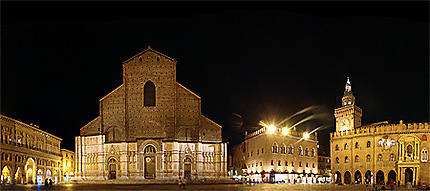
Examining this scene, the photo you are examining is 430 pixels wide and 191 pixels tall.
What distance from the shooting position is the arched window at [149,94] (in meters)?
53.5

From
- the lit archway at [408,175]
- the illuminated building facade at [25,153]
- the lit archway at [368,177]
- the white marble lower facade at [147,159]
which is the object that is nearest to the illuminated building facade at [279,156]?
the lit archway at [368,177]

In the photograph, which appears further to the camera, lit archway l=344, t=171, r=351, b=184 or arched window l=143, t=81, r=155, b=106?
lit archway l=344, t=171, r=351, b=184

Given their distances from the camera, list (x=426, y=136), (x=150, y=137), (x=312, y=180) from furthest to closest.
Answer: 1. (x=312, y=180)
2. (x=426, y=136)
3. (x=150, y=137)

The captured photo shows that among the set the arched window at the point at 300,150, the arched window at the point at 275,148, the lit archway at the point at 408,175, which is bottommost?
the lit archway at the point at 408,175

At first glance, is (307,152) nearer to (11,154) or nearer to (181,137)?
(181,137)

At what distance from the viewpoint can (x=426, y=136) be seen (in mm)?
56656

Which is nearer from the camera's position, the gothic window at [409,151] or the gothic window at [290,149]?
the gothic window at [409,151]

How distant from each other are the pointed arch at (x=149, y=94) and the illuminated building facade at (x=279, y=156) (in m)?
17.2

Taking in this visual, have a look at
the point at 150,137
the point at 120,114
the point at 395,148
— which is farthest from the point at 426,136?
the point at 120,114

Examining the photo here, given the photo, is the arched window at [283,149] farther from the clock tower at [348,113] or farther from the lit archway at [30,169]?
the lit archway at [30,169]

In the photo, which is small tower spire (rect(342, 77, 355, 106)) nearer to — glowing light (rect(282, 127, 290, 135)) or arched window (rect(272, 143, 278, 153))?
glowing light (rect(282, 127, 290, 135))

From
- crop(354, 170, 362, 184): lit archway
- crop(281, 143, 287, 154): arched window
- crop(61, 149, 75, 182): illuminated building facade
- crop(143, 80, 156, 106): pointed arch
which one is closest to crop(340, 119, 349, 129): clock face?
crop(354, 170, 362, 184): lit archway

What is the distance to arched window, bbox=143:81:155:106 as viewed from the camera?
5353 centimetres

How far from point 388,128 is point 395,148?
2818mm
